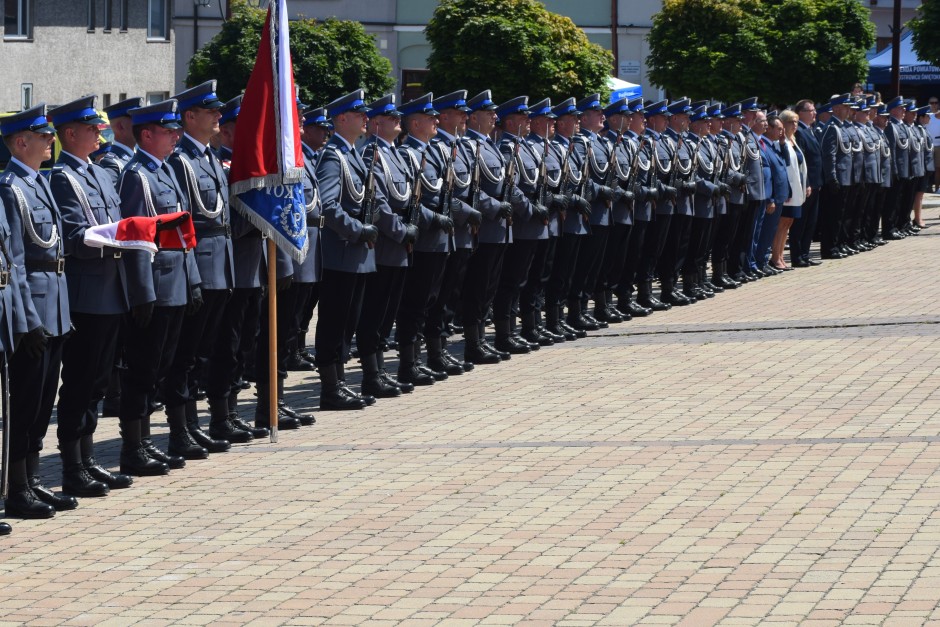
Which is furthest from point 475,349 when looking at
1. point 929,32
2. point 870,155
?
point 929,32

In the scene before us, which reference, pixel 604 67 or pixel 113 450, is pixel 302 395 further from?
pixel 604 67

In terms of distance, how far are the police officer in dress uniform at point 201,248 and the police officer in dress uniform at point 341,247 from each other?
1.53 m

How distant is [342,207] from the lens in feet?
39.0

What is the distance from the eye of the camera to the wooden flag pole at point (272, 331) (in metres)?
10.6

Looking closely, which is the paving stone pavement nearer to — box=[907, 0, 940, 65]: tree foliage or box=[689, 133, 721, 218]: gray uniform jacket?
box=[689, 133, 721, 218]: gray uniform jacket

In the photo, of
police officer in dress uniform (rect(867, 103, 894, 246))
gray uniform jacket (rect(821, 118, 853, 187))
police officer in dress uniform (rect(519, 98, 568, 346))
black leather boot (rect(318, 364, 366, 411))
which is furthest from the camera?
police officer in dress uniform (rect(867, 103, 894, 246))

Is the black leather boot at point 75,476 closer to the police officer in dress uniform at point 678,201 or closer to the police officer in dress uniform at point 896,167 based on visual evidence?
the police officer in dress uniform at point 678,201

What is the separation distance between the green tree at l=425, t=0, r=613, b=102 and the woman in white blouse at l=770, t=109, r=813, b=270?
12.1 metres

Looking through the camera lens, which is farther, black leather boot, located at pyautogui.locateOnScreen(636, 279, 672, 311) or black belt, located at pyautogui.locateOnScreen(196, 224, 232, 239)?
black leather boot, located at pyautogui.locateOnScreen(636, 279, 672, 311)

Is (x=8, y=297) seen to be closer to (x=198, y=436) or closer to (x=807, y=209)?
(x=198, y=436)

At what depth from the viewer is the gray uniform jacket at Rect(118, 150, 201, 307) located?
927 centimetres

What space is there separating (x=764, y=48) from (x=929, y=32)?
12.7 feet

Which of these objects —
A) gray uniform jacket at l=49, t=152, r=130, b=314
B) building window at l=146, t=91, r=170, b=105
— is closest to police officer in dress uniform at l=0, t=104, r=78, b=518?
gray uniform jacket at l=49, t=152, r=130, b=314

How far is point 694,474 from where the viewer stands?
932 cm
